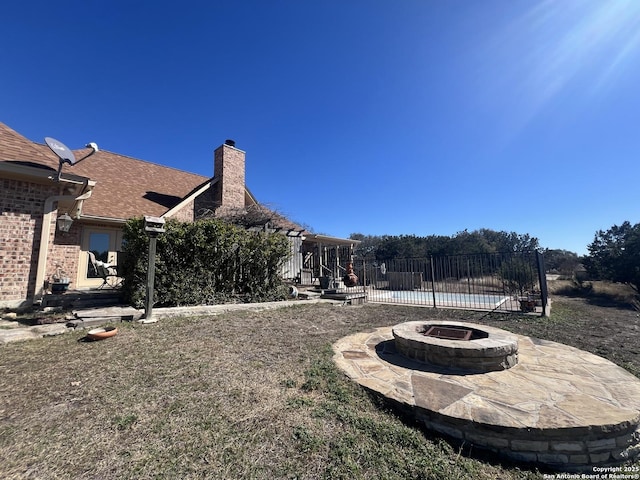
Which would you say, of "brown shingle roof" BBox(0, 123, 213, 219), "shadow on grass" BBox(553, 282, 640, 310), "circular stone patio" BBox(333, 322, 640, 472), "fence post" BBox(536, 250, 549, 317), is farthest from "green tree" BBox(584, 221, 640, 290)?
"brown shingle roof" BBox(0, 123, 213, 219)

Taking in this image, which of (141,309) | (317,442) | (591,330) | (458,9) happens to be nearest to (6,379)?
(141,309)

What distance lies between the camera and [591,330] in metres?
5.80

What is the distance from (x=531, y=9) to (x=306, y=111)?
7648mm

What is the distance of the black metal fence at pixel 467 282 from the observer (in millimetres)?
8383

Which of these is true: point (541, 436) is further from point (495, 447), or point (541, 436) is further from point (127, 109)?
point (127, 109)

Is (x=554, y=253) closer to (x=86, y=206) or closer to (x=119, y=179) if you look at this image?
(x=119, y=179)

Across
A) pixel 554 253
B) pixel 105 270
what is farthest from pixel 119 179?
pixel 554 253

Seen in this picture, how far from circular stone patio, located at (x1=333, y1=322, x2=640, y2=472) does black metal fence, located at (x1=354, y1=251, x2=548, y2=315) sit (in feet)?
16.1

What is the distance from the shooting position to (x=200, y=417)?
2346 millimetres

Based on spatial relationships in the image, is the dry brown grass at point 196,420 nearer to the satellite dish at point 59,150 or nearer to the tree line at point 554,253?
the satellite dish at point 59,150

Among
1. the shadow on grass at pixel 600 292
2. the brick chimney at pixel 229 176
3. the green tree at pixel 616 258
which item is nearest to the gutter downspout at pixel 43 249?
the brick chimney at pixel 229 176

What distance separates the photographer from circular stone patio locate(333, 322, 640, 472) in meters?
2.17

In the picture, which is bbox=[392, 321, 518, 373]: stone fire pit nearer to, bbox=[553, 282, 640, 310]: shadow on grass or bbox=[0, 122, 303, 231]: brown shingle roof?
bbox=[0, 122, 303, 231]: brown shingle roof

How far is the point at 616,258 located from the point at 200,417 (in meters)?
20.7
